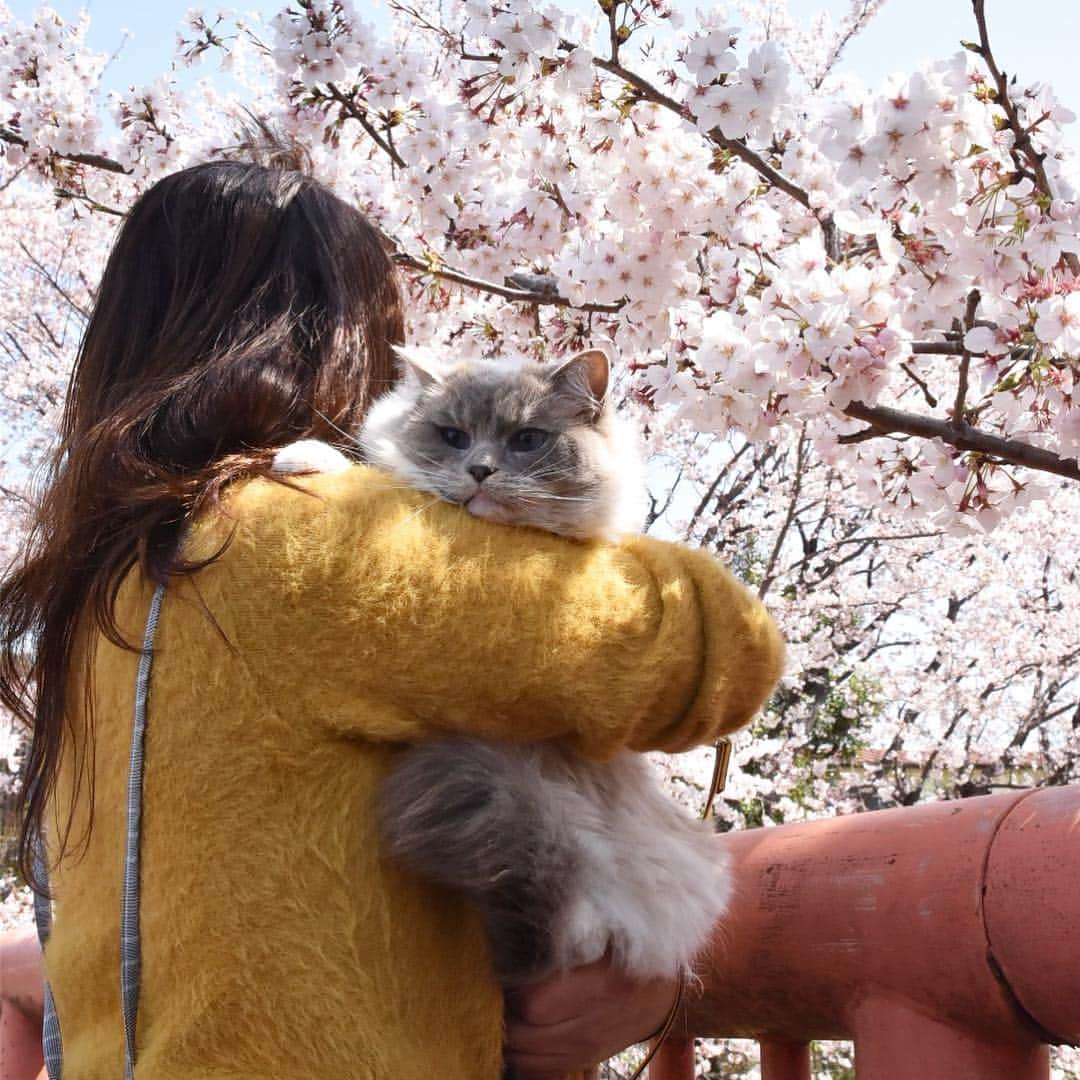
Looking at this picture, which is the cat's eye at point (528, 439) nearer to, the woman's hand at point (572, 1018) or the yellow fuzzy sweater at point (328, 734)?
the yellow fuzzy sweater at point (328, 734)

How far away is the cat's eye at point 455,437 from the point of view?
189 cm

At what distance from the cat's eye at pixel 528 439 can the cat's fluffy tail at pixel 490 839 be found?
732 mm

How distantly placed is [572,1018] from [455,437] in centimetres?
98

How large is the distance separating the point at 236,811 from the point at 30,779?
17.6 inches

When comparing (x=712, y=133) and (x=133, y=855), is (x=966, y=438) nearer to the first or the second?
(x=712, y=133)

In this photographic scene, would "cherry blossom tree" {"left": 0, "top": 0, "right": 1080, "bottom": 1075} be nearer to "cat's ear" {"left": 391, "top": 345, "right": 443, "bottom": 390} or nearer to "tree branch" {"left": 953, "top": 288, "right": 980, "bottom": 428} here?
"tree branch" {"left": 953, "top": 288, "right": 980, "bottom": 428}

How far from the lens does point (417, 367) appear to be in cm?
188

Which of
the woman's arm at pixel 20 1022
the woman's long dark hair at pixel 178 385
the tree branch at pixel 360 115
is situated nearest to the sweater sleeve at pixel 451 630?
the woman's long dark hair at pixel 178 385

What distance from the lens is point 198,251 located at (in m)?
1.55

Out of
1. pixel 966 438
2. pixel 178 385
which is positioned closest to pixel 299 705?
pixel 178 385

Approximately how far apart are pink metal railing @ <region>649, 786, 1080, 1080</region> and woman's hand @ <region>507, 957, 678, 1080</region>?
0.58 feet

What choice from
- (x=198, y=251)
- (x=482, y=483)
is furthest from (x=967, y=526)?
(x=198, y=251)

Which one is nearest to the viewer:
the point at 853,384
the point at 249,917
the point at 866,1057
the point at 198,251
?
the point at 249,917

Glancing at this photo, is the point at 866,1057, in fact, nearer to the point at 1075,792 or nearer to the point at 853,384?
the point at 1075,792
